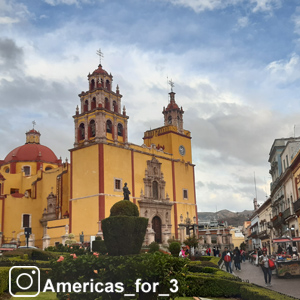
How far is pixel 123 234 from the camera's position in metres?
13.8

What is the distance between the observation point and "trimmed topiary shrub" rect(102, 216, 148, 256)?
13630 millimetres

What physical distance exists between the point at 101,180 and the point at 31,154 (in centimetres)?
1887

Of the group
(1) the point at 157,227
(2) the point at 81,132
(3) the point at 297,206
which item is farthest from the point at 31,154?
(3) the point at 297,206

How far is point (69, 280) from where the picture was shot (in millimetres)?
9180

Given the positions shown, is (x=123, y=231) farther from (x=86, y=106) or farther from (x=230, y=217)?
(x=230, y=217)

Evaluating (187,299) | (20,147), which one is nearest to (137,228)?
(187,299)

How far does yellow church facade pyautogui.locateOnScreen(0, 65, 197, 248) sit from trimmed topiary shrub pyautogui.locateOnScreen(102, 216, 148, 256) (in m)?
22.6

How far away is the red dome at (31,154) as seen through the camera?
5259cm

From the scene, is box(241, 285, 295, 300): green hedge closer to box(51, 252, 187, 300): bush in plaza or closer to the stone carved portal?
box(51, 252, 187, 300): bush in plaza

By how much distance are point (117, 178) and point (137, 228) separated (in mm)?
25476

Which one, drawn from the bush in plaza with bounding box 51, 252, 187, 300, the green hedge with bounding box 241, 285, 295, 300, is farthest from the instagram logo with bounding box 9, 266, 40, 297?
the green hedge with bounding box 241, 285, 295, 300

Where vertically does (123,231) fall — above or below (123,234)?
above

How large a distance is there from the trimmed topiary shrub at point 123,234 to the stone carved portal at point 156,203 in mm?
27160

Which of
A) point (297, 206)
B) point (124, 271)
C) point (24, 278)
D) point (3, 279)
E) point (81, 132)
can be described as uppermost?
point (81, 132)
